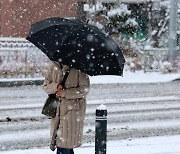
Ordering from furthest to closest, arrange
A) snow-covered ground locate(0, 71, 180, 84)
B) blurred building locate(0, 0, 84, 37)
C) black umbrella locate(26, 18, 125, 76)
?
blurred building locate(0, 0, 84, 37), snow-covered ground locate(0, 71, 180, 84), black umbrella locate(26, 18, 125, 76)

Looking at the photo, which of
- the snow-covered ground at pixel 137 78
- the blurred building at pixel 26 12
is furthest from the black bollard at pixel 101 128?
the blurred building at pixel 26 12

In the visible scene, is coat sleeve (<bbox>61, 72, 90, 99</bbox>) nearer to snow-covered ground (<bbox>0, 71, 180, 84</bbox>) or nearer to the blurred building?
snow-covered ground (<bbox>0, 71, 180, 84</bbox>)

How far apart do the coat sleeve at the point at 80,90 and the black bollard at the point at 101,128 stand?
28 centimetres

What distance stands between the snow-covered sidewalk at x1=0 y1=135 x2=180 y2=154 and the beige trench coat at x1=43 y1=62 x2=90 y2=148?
2232 millimetres

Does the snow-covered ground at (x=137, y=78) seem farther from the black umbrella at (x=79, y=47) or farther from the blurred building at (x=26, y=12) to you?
the black umbrella at (x=79, y=47)

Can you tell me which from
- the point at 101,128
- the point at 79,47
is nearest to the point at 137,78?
the point at 101,128

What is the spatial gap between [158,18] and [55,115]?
26.9m

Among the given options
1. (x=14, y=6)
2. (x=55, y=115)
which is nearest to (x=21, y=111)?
(x=55, y=115)

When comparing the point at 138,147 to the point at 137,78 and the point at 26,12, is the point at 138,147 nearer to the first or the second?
the point at 137,78

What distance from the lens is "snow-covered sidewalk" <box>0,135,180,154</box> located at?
7848 mm

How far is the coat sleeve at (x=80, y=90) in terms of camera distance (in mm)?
5520

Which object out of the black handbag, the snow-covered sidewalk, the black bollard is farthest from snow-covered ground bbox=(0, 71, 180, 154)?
the black handbag

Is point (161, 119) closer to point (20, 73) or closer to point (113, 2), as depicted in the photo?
point (20, 73)

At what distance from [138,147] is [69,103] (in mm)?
2960
